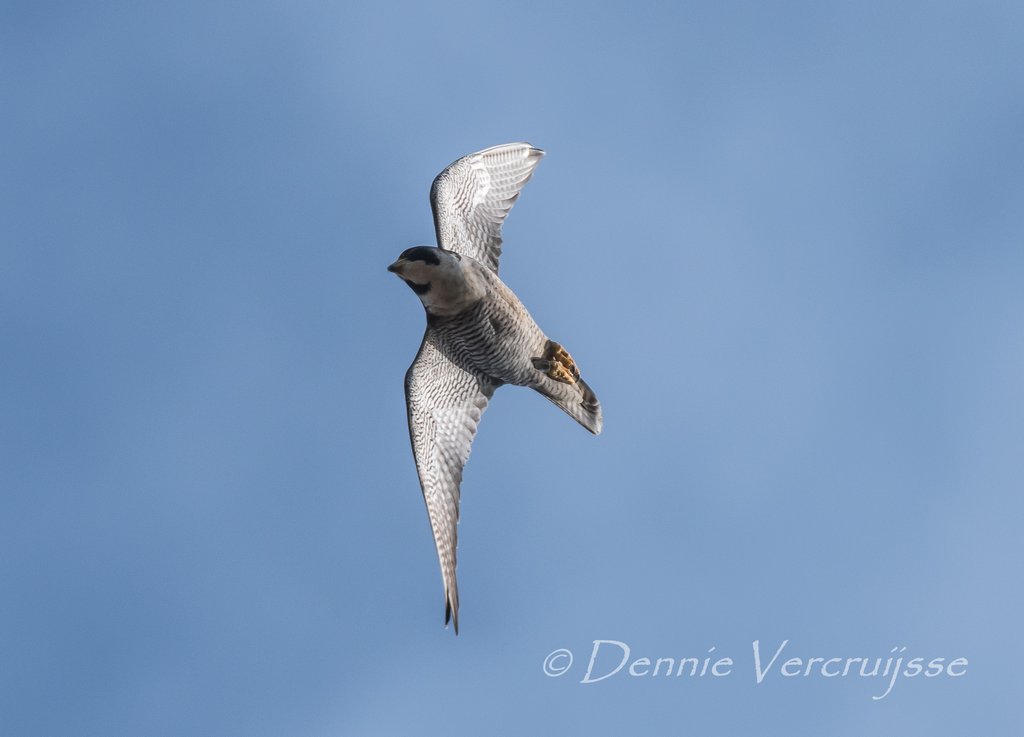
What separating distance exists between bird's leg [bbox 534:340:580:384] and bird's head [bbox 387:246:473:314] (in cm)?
114

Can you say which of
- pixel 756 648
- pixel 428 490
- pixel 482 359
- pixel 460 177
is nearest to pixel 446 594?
pixel 428 490

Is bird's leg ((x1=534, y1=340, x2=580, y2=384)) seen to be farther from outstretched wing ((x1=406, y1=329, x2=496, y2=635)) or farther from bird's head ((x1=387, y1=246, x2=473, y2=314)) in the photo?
bird's head ((x1=387, y1=246, x2=473, y2=314))

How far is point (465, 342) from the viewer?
10.6m

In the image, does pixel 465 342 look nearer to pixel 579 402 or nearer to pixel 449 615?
pixel 579 402

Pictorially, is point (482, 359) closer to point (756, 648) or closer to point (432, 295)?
point (432, 295)

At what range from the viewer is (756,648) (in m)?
11.5

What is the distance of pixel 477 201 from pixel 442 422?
2.16 m

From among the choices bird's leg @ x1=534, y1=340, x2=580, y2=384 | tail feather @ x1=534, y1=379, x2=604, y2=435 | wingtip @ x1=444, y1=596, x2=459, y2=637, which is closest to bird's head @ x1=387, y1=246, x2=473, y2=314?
bird's leg @ x1=534, y1=340, x2=580, y2=384

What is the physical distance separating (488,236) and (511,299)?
1147 millimetres

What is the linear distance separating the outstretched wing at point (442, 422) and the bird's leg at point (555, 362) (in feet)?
2.04

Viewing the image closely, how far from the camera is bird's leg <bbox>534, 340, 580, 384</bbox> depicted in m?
11.0

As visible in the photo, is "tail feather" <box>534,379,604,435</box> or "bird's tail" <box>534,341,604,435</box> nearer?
"bird's tail" <box>534,341,604,435</box>

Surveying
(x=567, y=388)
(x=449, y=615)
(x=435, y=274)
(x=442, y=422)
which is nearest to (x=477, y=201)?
(x=435, y=274)

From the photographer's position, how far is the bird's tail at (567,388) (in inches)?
435
